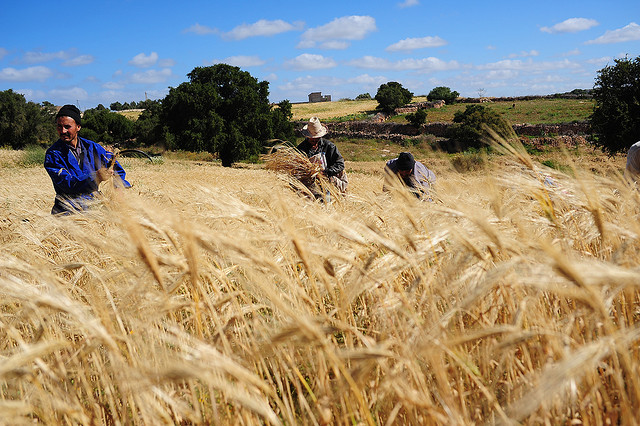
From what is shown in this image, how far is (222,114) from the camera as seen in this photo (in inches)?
1118

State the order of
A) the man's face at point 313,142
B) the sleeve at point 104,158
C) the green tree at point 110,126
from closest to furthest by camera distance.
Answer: the sleeve at point 104,158 → the man's face at point 313,142 → the green tree at point 110,126

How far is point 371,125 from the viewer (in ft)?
159

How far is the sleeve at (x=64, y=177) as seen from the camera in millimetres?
3840

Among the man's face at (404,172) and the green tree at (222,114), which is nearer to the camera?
the man's face at (404,172)

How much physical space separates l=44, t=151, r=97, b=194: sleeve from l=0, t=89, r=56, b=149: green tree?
42264mm

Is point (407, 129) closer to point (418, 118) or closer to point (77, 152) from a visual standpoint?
point (418, 118)

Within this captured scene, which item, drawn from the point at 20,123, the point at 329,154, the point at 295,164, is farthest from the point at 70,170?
the point at 20,123

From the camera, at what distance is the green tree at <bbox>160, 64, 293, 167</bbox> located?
27.2 meters

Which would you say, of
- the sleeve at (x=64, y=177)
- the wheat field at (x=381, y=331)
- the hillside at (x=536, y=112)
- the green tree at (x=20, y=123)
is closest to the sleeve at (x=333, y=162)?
the sleeve at (x=64, y=177)

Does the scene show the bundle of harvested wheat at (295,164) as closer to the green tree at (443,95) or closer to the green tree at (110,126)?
the green tree at (110,126)

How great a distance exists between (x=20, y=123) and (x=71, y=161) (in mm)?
43371

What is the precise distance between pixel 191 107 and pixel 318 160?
2500cm

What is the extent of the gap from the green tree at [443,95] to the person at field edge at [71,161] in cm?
6313

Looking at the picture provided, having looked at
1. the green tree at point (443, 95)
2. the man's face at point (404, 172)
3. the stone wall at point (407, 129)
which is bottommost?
the man's face at point (404, 172)
